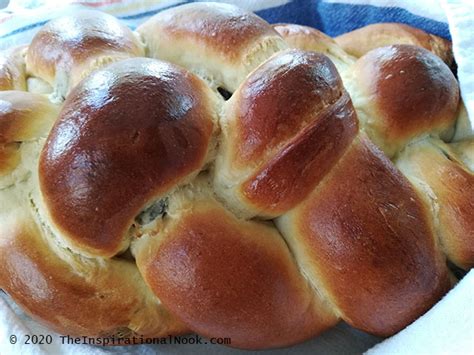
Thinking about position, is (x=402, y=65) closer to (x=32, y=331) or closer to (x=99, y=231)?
(x=99, y=231)

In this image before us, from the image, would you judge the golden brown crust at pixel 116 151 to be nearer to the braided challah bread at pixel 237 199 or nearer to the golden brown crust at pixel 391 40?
the braided challah bread at pixel 237 199

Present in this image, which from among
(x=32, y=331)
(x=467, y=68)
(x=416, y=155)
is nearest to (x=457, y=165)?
(x=416, y=155)

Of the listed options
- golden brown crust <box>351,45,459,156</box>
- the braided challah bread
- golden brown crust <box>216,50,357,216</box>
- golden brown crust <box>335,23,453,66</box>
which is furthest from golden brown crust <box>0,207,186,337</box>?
Result: golden brown crust <box>335,23,453,66</box>

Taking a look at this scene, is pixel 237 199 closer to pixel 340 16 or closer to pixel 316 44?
pixel 316 44

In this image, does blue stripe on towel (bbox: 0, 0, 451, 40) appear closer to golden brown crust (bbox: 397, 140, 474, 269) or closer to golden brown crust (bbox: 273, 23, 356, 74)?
golden brown crust (bbox: 273, 23, 356, 74)

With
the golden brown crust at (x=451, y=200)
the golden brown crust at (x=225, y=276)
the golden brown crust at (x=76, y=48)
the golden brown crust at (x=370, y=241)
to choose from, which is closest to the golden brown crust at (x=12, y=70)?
the golden brown crust at (x=76, y=48)

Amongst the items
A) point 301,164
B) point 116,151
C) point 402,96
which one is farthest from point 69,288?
point 402,96
